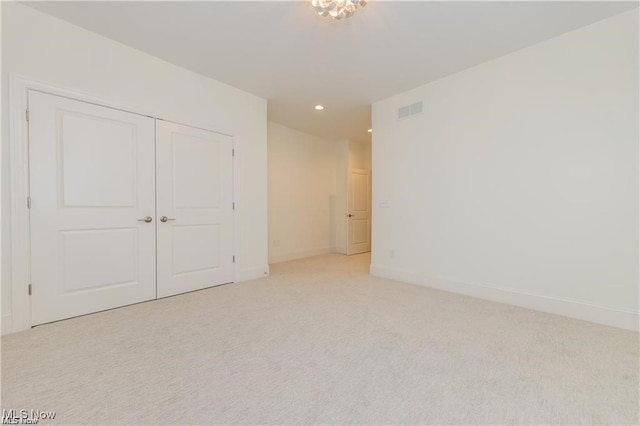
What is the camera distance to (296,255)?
5.71m

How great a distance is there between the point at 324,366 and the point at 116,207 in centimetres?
263

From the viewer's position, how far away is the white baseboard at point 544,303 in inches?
90.5

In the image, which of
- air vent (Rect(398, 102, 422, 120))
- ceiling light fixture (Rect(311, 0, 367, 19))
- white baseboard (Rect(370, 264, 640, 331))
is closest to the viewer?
ceiling light fixture (Rect(311, 0, 367, 19))

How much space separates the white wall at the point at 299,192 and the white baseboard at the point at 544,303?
2.70 meters

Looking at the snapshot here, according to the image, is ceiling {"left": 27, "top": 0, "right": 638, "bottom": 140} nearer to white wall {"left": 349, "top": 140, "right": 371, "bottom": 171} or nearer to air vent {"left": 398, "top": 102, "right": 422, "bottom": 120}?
air vent {"left": 398, "top": 102, "right": 422, "bottom": 120}

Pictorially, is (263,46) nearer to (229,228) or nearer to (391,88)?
(391,88)

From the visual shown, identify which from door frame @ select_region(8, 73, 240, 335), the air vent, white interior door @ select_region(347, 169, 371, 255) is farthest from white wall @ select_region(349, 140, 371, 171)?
door frame @ select_region(8, 73, 240, 335)

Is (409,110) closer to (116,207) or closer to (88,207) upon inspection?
(116,207)

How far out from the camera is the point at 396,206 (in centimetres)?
397

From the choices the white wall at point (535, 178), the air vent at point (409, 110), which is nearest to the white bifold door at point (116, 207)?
the air vent at point (409, 110)

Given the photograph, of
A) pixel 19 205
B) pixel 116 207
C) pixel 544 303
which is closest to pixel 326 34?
pixel 116 207

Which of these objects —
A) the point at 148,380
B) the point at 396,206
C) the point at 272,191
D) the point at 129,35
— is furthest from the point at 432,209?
the point at 129,35

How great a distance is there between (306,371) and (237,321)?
3.36ft

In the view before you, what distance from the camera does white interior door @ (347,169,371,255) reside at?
620cm
